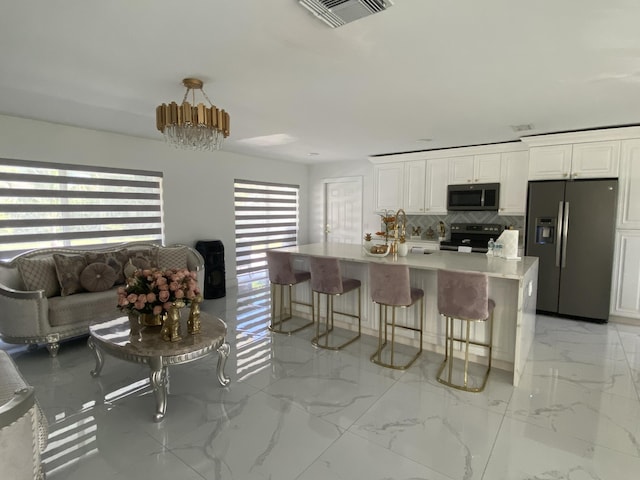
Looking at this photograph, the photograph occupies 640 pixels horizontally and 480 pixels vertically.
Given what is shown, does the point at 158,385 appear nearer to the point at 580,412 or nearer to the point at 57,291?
the point at 57,291

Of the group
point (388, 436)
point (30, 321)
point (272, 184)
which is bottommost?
point (388, 436)

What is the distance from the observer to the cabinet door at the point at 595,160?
4.20 metres

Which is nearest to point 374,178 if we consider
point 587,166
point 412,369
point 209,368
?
point 587,166

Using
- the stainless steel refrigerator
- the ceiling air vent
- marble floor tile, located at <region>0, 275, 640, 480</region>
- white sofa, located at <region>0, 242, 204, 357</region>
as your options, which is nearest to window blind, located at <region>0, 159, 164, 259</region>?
white sofa, located at <region>0, 242, 204, 357</region>

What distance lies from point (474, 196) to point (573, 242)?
4.75ft

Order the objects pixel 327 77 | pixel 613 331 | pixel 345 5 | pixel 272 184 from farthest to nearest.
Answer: pixel 272 184 < pixel 613 331 < pixel 327 77 < pixel 345 5

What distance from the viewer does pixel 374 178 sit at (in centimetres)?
639

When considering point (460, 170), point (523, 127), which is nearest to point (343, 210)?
point (460, 170)

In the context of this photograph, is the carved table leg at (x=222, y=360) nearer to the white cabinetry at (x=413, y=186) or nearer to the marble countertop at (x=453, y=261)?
the marble countertop at (x=453, y=261)

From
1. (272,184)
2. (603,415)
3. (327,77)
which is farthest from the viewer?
(272,184)

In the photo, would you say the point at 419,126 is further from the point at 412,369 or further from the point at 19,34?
the point at 19,34

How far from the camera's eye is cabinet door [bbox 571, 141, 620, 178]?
165 inches

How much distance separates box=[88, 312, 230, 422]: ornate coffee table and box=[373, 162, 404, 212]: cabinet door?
166 inches

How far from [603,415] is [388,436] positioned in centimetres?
158
